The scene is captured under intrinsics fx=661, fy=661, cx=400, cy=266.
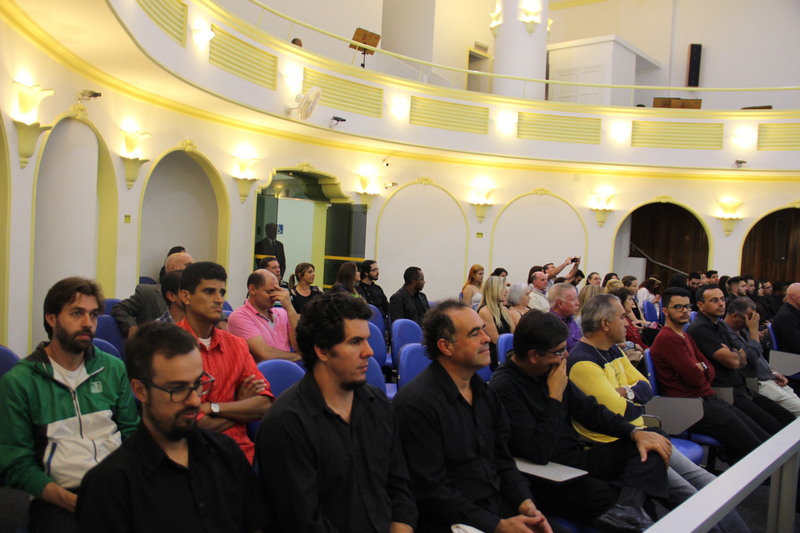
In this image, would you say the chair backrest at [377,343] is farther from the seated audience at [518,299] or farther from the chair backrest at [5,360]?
the chair backrest at [5,360]

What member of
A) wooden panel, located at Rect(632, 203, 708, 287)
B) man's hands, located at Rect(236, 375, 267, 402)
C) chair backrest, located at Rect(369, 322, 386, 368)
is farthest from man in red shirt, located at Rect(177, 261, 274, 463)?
wooden panel, located at Rect(632, 203, 708, 287)

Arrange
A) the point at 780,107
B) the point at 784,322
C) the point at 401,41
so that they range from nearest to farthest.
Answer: the point at 784,322
the point at 780,107
the point at 401,41

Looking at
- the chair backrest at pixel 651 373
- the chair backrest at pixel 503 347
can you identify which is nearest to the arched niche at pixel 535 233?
the chair backrest at pixel 503 347

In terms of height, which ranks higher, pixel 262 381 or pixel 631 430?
pixel 262 381

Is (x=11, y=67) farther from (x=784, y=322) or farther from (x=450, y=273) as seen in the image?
(x=450, y=273)

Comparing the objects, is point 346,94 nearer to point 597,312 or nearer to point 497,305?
point 497,305

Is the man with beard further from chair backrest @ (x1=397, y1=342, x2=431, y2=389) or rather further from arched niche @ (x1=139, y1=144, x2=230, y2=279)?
arched niche @ (x1=139, y1=144, x2=230, y2=279)

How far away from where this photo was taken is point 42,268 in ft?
20.0

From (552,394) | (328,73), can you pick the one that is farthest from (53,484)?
(328,73)

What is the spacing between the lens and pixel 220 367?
8.63 feet

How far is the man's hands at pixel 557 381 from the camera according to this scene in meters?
2.76

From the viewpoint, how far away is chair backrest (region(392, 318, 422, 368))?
4.89 metres

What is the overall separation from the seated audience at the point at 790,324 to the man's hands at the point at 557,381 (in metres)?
4.16

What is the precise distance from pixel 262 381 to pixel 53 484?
31.5 inches
